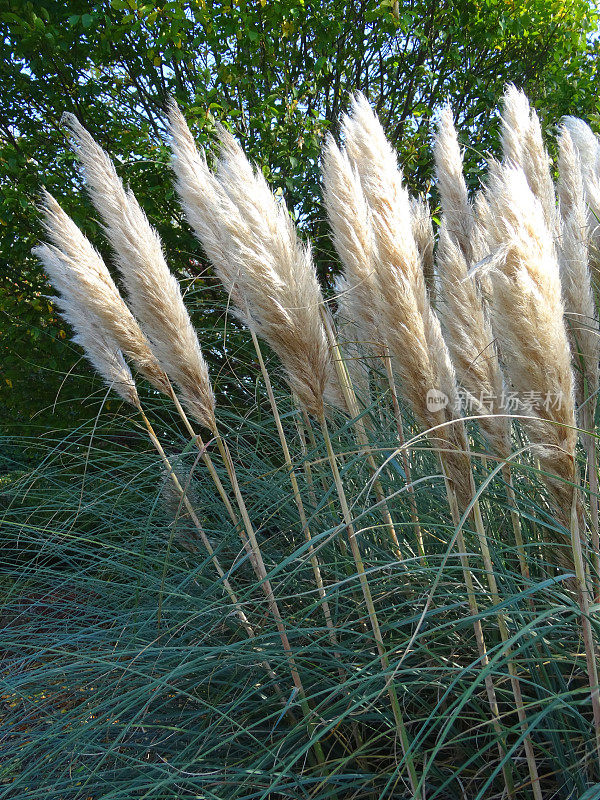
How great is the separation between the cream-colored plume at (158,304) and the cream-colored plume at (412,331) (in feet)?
2.36

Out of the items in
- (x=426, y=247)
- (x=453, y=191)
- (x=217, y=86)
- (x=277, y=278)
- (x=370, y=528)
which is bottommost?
(x=370, y=528)

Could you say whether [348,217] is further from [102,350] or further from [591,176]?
[102,350]

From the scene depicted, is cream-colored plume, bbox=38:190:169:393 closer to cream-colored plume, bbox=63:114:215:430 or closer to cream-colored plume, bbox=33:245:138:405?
cream-colored plume, bbox=63:114:215:430

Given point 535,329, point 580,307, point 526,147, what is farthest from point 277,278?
point 526,147

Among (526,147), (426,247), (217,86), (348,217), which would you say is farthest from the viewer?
(217,86)

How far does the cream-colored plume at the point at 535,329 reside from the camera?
1.40 metres

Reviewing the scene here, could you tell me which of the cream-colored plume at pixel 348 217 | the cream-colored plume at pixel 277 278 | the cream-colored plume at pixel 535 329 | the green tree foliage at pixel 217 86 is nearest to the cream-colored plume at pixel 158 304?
the cream-colored plume at pixel 277 278

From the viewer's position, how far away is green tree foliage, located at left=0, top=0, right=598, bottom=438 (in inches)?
210

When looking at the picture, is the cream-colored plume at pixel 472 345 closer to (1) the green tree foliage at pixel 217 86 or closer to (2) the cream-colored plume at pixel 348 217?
(2) the cream-colored plume at pixel 348 217

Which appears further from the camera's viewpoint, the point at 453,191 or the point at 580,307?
the point at 453,191

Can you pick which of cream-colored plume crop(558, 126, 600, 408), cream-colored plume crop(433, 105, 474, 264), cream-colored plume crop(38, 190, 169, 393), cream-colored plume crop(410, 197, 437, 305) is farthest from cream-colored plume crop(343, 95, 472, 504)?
cream-colored plume crop(410, 197, 437, 305)

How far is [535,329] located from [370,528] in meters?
0.66

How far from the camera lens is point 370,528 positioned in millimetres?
1707

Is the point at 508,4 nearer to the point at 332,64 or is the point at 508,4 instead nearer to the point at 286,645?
the point at 332,64
